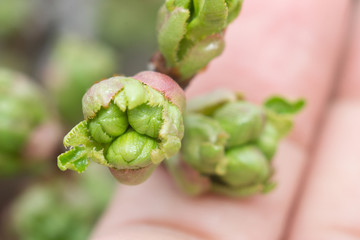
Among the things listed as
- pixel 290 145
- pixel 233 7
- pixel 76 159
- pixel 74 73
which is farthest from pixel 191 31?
pixel 74 73

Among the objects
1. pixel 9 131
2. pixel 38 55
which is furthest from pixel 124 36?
pixel 9 131

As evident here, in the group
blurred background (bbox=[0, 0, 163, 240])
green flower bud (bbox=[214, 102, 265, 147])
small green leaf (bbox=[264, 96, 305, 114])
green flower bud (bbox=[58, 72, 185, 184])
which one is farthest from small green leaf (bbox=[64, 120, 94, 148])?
blurred background (bbox=[0, 0, 163, 240])

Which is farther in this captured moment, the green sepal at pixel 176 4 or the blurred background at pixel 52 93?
the blurred background at pixel 52 93

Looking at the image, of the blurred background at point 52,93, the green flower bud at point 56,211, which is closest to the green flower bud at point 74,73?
the blurred background at point 52,93

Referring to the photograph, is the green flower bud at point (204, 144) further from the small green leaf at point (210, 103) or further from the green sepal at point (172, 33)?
the green sepal at point (172, 33)

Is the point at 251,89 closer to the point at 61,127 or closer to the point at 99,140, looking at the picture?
the point at 61,127
